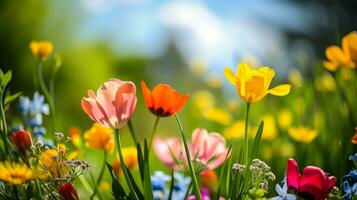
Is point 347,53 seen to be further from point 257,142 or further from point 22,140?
point 22,140

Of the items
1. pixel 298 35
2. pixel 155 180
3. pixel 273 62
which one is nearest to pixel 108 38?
pixel 298 35

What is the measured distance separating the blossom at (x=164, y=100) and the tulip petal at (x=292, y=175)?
Result: 225 mm

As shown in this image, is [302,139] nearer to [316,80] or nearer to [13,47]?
[316,80]

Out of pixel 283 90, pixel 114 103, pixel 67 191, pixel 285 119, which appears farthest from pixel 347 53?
pixel 285 119

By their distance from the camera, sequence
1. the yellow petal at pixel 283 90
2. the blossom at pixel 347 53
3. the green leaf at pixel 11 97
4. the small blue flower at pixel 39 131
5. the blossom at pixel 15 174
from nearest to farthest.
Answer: the blossom at pixel 15 174, the yellow petal at pixel 283 90, the green leaf at pixel 11 97, the blossom at pixel 347 53, the small blue flower at pixel 39 131

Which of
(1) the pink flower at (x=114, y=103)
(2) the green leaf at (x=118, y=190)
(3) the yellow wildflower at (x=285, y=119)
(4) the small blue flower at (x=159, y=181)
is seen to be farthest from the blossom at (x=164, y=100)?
(3) the yellow wildflower at (x=285, y=119)

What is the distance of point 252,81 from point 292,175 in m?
0.18

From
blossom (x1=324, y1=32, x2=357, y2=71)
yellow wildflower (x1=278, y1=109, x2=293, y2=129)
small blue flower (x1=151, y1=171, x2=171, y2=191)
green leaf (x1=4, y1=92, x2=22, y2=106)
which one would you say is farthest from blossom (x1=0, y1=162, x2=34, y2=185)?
yellow wildflower (x1=278, y1=109, x2=293, y2=129)

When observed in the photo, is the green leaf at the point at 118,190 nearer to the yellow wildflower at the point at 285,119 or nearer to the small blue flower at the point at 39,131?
the small blue flower at the point at 39,131

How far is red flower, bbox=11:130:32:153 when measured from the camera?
985mm

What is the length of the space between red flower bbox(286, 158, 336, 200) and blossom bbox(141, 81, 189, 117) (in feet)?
0.77

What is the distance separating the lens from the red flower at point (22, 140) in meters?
0.98

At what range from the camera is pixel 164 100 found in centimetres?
103

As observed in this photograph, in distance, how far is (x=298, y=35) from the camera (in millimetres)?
12883
